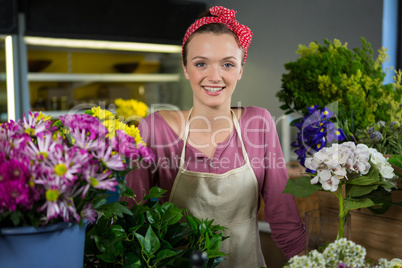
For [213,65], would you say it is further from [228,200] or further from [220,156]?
[228,200]

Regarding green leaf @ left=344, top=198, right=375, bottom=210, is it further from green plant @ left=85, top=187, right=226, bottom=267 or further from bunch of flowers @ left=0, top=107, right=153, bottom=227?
bunch of flowers @ left=0, top=107, right=153, bottom=227

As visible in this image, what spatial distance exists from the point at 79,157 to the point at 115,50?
3852mm

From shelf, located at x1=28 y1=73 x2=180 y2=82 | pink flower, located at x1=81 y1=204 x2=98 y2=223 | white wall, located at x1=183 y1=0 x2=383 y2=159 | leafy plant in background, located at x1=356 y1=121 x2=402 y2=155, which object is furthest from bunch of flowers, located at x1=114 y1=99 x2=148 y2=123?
pink flower, located at x1=81 y1=204 x2=98 y2=223

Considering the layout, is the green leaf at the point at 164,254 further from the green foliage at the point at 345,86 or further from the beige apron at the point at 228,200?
the green foliage at the point at 345,86

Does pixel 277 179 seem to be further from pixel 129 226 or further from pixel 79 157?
pixel 79 157

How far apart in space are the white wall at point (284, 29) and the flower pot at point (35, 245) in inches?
120

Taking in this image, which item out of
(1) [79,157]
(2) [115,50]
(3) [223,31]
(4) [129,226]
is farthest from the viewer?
(2) [115,50]

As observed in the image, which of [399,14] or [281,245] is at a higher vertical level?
[399,14]

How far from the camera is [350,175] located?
928mm

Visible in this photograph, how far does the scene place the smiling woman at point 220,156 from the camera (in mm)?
1173

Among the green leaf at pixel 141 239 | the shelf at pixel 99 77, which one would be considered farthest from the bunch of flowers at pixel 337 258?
the shelf at pixel 99 77

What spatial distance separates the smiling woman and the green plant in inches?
10.9

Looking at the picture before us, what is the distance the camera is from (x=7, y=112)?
3.59 meters

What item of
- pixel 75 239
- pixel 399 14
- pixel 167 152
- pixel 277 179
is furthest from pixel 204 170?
pixel 399 14
